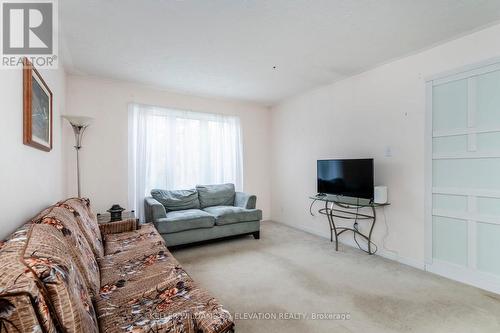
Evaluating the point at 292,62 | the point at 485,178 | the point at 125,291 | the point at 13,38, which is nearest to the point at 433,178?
the point at 485,178

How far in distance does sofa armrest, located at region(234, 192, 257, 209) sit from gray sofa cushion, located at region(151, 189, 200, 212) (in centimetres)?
70

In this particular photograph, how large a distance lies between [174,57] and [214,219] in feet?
7.46

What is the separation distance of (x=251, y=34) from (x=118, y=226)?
2566mm

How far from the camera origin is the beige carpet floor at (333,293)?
1.84 meters

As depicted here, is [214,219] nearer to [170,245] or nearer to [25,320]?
[170,245]

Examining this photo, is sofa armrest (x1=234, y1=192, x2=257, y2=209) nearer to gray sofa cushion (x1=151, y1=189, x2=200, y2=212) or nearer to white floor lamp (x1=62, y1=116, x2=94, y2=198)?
gray sofa cushion (x1=151, y1=189, x2=200, y2=212)

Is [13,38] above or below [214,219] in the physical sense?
above

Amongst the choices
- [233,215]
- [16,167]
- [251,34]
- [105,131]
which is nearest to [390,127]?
[251,34]

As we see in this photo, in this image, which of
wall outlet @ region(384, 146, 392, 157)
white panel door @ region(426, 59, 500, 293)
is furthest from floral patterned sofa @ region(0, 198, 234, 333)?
wall outlet @ region(384, 146, 392, 157)

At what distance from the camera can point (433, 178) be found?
2730mm

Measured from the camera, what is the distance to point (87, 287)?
128 cm

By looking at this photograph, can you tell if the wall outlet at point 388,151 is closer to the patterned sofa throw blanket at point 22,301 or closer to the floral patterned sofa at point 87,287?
the floral patterned sofa at point 87,287

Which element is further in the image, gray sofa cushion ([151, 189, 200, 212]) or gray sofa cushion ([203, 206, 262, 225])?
gray sofa cushion ([151, 189, 200, 212])

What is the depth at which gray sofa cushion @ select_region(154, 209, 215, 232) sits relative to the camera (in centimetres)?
326
